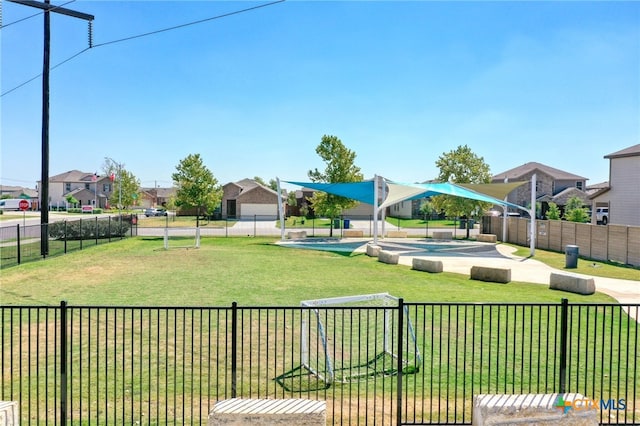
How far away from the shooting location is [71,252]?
23.0m

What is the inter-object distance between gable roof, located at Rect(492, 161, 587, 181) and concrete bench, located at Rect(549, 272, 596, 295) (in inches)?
2045

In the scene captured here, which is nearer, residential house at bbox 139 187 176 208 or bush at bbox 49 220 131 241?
bush at bbox 49 220 131 241

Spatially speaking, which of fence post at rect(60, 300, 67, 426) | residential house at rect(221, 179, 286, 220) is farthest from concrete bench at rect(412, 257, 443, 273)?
residential house at rect(221, 179, 286, 220)

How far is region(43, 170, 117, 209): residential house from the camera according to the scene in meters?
95.2

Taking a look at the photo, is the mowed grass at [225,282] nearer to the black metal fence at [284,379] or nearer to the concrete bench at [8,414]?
the black metal fence at [284,379]

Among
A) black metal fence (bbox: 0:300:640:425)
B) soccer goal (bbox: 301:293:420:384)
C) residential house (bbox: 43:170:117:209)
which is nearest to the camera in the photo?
black metal fence (bbox: 0:300:640:425)

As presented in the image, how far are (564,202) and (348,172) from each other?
37206 millimetres

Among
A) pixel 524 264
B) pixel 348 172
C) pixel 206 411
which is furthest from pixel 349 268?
pixel 348 172

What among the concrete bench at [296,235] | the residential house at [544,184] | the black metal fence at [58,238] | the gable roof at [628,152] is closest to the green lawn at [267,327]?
the black metal fence at [58,238]

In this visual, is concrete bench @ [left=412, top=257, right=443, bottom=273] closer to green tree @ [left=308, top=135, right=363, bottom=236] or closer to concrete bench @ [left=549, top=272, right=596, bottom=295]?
concrete bench @ [left=549, top=272, right=596, bottom=295]

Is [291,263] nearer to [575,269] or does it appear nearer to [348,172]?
[575,269]

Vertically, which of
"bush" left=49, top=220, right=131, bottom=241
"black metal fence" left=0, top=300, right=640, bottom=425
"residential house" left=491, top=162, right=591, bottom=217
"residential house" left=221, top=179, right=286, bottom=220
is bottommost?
"black metal fence" left=0, top=300, right=640, bottom=425

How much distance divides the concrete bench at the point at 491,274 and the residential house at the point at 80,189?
296 ft

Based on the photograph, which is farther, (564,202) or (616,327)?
(564,202)
